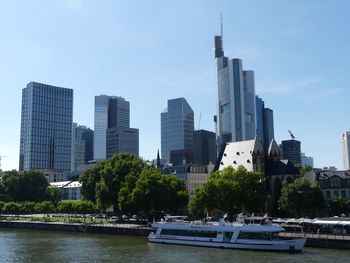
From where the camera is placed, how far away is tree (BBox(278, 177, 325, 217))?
117 m

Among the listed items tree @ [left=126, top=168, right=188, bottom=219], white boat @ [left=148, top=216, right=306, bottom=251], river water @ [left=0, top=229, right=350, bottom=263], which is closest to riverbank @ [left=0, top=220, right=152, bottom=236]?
tree @ [left=126, top=168, right=188, bottom=219]

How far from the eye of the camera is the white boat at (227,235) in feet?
269

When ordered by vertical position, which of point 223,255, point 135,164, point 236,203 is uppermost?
point 135,164

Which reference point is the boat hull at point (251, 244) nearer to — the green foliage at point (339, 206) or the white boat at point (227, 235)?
the white boat at point (227, 235)

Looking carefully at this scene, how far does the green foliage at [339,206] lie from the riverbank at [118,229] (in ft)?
112

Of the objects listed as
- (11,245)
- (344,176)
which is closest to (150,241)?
(11,245)

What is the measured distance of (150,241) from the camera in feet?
324

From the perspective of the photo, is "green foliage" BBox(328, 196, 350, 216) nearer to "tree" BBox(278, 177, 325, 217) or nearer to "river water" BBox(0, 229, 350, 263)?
"tree" BBox(278, 177, 325, 217)

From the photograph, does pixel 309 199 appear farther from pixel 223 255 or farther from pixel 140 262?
pixel 140 262

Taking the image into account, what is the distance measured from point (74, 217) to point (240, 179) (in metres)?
58.8

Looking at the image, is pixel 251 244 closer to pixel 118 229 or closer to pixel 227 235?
pixel 227 235

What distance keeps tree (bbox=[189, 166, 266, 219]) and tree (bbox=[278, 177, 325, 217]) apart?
7.06 m

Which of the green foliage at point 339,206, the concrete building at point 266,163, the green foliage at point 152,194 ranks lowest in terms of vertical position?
the green foliage at point 339,206

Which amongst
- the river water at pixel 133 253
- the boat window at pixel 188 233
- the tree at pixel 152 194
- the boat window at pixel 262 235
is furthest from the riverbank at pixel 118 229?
the boat window at pixel 188 233
